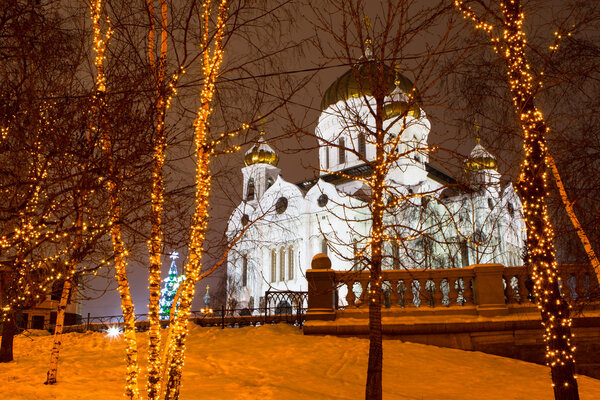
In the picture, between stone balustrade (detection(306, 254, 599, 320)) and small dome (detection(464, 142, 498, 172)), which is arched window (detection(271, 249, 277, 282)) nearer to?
stone balustrade (detection(306, 254, 599, 320))

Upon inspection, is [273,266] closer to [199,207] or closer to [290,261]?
[290,261]

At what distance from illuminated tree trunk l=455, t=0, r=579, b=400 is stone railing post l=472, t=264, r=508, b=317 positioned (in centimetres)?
329

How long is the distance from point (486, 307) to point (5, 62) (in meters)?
8.64

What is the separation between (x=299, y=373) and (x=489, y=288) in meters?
4.20

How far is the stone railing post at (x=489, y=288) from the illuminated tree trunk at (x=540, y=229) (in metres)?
3.29

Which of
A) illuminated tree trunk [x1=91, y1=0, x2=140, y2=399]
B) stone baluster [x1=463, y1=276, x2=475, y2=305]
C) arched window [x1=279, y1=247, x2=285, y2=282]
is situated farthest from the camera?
arched window [x1=279, y1=247, x2=285, y2=282]

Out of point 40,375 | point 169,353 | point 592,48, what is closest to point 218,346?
point 40,375

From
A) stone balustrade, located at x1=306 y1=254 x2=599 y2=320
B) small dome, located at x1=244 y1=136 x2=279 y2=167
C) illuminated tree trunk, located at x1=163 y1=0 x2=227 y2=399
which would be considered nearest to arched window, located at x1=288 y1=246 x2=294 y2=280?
small dome, located at x1=244 y1=136 x2=279 y2=167

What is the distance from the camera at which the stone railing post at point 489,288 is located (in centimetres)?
948

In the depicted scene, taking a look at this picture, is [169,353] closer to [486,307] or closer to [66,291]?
[66,291]

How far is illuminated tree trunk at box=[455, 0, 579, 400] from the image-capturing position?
5.84 m

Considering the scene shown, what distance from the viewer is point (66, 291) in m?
7.54

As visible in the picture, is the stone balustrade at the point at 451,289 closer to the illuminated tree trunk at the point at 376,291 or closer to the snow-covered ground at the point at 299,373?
the snow-covered ground at the point at 299,373

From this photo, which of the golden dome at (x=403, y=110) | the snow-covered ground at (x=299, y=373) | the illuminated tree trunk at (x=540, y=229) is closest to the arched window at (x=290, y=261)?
the snow-covered ground at (x=299, y=373)
